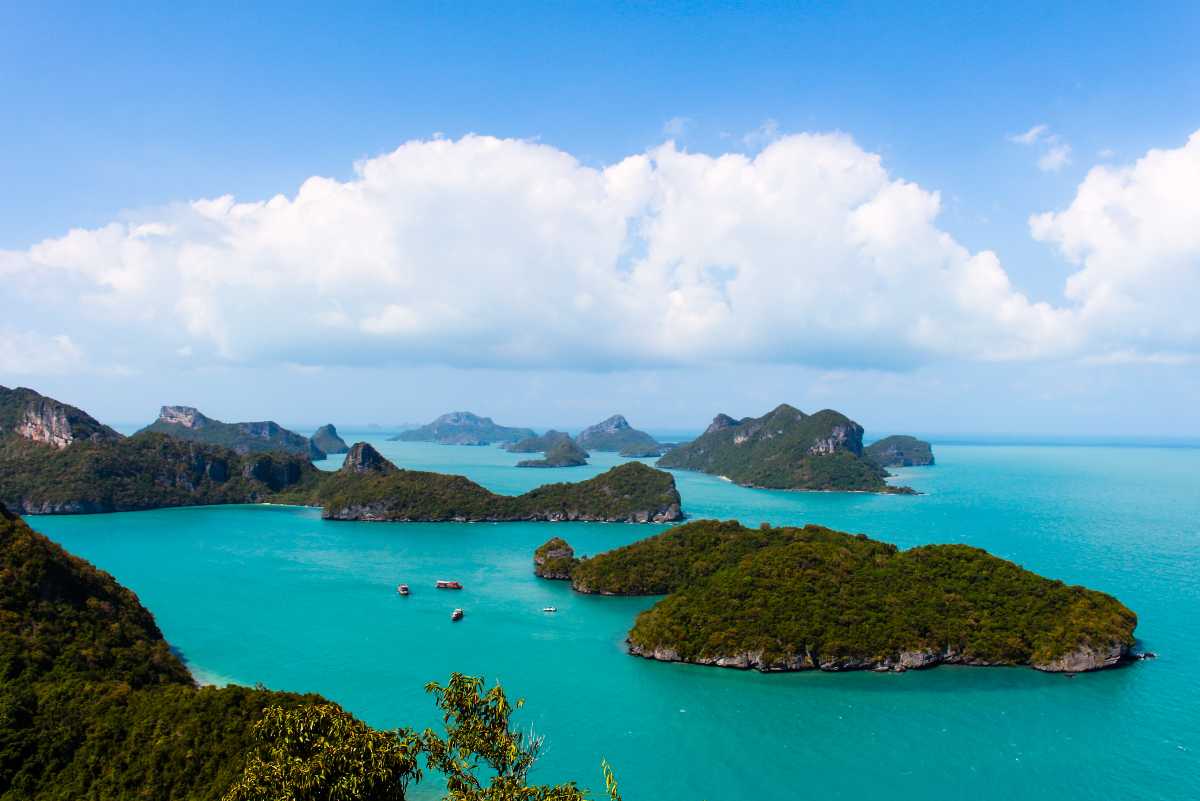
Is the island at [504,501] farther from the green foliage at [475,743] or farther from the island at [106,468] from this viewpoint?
the green foliage at [475,743]

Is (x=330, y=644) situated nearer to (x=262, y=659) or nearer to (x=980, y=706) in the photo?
(x=262, y=659)

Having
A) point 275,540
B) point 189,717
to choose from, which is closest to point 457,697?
point 189,717

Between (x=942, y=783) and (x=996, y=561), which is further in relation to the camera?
(x=996, y=561)

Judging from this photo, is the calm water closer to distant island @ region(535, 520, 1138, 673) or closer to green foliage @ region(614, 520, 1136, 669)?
distant island @ region(535, 520, 1138, 673)

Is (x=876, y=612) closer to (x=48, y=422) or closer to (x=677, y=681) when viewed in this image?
(x=677, y=681)

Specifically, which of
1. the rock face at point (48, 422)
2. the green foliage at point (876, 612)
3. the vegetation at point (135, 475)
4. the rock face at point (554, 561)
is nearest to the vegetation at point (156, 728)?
the green foliage at point (876, 612)

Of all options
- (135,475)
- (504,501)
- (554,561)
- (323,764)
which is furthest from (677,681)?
(135,475)
